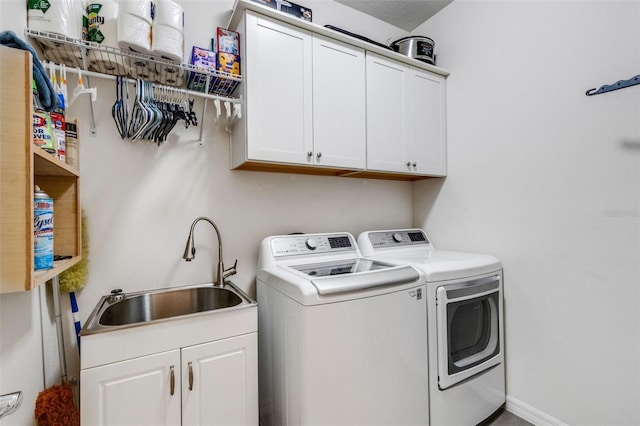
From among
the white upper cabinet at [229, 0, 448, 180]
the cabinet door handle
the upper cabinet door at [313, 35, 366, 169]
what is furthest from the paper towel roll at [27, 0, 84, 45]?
the cabinet door handle

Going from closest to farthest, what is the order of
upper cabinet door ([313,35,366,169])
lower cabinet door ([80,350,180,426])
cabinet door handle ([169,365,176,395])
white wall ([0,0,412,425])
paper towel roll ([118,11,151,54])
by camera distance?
lower cabinet door ([80,350,180,426]) → cabinet door handle ([169,365,176,395]) → paper towel roll ([118,11,151,54]) → white wall ([0,0,412,425]) → upper cabinet door ([313,35,366,169])

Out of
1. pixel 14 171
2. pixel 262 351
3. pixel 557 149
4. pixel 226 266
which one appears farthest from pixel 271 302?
pixel 557 149

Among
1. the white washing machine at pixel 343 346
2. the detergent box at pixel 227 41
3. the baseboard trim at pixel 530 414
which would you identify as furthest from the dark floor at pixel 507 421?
the detergent box at pixel 227 41

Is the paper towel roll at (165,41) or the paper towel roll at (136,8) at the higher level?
the paper towel roll at (136,8)

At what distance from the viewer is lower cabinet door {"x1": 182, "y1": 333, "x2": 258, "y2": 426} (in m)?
1.23

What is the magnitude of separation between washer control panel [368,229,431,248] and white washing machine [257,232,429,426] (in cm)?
49

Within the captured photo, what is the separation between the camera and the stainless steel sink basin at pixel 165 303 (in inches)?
55.9

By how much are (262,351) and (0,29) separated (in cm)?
172

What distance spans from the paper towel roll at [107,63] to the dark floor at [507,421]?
113 inches

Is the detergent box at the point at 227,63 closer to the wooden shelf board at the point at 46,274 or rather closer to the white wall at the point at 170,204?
the white wall at the point at 170,204

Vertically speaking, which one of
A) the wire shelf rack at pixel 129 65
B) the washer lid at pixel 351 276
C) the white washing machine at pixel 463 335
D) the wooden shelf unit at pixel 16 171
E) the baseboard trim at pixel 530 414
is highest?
the wire shelf rack at pixel 129 65

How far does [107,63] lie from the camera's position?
145cm

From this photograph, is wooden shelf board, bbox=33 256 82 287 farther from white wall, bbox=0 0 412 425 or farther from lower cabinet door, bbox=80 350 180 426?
lower cabinet door, bbox=80 350 180 426

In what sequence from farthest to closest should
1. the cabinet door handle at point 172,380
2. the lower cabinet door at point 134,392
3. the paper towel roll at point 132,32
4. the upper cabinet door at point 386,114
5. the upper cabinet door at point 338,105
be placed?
1. the upper cabinet door at point 386,114
2. the upper cabinet door at point 338,105
3. the paper towel roll at point 132,32
4. the cabinet door handle at point 172,380
5. the lower cabinet door at point 134,392
